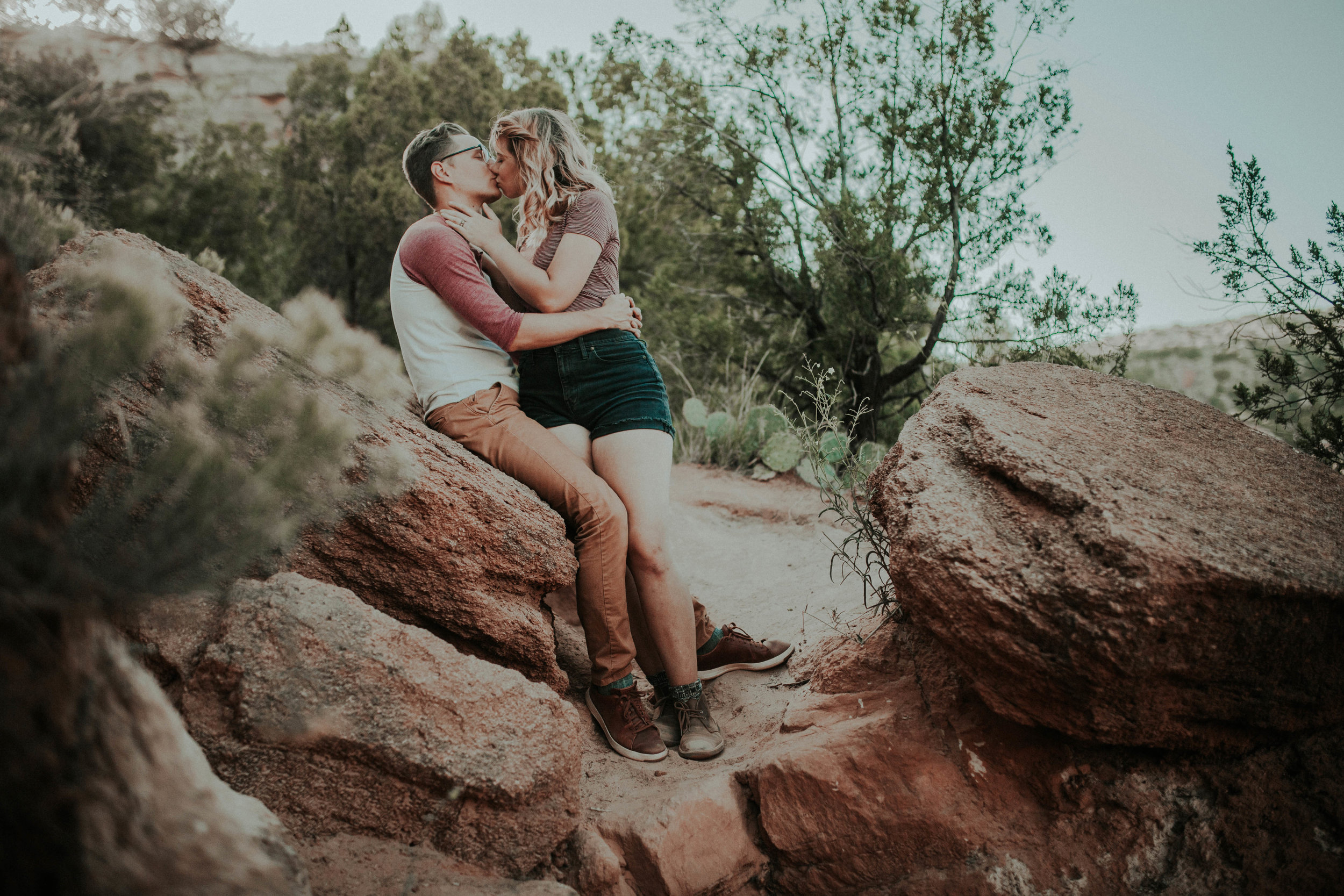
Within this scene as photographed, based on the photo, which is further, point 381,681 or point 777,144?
point 777,144

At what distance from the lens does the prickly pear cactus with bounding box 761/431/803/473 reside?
21.1ft

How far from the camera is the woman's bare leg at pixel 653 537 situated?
269 centimetres

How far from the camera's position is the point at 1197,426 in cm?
260

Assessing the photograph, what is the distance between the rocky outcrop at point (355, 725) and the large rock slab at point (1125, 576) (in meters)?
1.23

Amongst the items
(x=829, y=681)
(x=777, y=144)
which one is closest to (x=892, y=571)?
(x=829, y=681)

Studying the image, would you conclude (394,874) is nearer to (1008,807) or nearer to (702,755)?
(702,755)

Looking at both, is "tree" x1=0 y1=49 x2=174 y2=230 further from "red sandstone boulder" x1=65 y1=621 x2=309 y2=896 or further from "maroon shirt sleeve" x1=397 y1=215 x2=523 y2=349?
"red sandstone boulder" x1=65 y1=621 x2=309 y2=896

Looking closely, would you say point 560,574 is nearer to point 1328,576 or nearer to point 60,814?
point 60,814

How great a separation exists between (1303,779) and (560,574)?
2.19m

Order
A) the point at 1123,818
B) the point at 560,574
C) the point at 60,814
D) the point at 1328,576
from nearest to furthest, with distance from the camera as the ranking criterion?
the point at 60,814 < the point at 1328,576 < the point at 1123,818 < the point at 560,574

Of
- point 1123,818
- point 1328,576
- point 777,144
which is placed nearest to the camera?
point 1328,576

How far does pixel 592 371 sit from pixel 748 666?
1.44 m

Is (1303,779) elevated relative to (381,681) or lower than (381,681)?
elevated

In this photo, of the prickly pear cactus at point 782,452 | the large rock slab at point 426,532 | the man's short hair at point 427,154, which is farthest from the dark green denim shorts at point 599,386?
the prickly pear cactus at point 782,452
